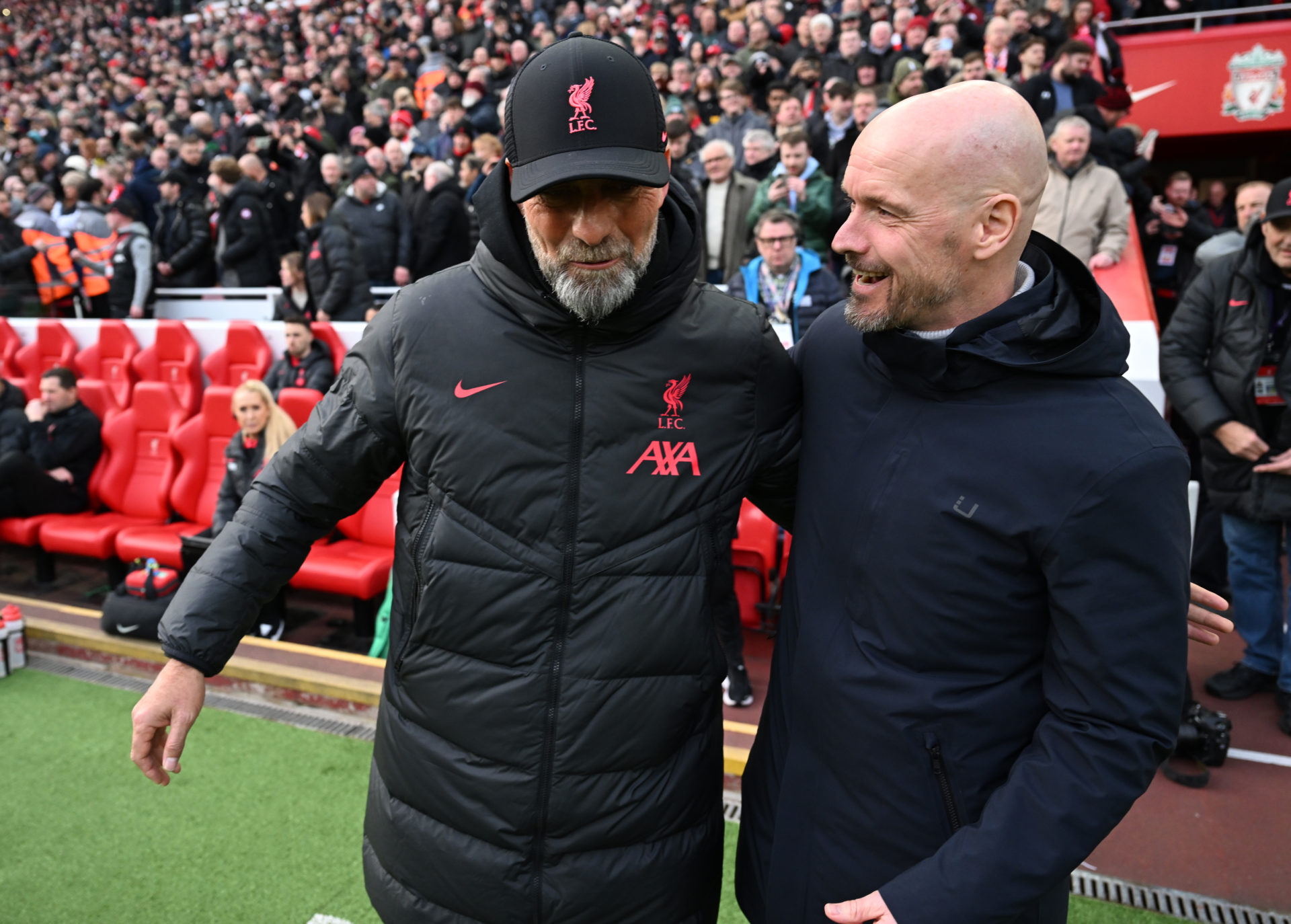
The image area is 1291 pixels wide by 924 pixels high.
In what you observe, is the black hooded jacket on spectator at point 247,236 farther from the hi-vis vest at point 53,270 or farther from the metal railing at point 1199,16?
the metal railing at point 1199,16

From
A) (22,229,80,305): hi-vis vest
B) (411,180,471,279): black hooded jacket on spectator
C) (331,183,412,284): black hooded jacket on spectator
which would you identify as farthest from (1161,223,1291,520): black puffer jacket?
(22,229,80,305): hi-vis vest

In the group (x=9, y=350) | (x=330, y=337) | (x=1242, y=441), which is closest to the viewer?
(x=1242, y=441)

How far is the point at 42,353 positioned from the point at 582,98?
25.6 ft

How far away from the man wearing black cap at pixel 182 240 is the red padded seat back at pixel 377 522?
17.5 feet

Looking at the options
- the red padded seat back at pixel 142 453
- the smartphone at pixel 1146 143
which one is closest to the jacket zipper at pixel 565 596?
the red padded seat back at pixel 142 453

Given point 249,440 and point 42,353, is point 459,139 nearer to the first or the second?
point 42,353

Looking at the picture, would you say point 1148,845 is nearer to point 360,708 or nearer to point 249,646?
point 360,708

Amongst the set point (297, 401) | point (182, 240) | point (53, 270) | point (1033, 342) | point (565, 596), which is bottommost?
point (297, 401)

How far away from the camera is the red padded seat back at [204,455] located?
17.7 ft

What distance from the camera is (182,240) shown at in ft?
29.2

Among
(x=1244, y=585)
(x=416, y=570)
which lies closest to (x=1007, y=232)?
(x=416, y=570)

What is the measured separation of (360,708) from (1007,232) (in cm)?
327

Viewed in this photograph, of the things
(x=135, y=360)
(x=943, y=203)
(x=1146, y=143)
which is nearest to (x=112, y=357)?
(x=135, y=360)

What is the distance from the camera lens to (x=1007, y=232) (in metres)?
1.19
